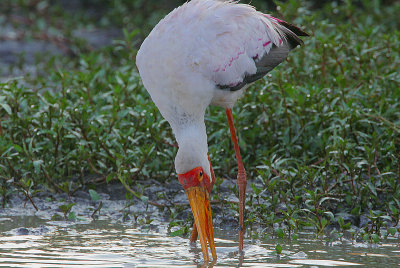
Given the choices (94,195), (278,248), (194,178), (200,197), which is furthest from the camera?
(94,195)

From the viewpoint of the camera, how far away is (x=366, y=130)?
19.5 ft

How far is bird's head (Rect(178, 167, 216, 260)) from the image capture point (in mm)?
4355

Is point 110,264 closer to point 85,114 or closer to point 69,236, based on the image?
point 69,236

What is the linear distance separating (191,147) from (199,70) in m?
0.58

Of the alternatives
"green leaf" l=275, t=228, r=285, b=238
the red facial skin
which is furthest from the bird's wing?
"green leaf" l=275, t=228, r=285, b=238

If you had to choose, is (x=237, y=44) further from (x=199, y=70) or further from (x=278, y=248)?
(x=278, y=248)

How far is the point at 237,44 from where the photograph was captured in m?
4.95

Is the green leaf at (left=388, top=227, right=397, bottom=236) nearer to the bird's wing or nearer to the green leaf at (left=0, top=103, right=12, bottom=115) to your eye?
the bird's wing

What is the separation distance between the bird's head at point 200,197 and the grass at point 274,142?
46 centimetres

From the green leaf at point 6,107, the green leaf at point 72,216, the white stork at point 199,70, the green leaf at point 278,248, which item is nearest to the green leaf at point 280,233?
the white stork at point 199,70

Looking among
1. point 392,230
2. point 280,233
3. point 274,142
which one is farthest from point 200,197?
point 274,142

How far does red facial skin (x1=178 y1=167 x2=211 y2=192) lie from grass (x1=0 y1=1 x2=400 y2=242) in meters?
0.59

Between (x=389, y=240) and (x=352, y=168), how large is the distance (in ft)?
2.27

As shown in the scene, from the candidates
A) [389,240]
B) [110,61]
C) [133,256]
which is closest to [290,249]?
[389,240]
